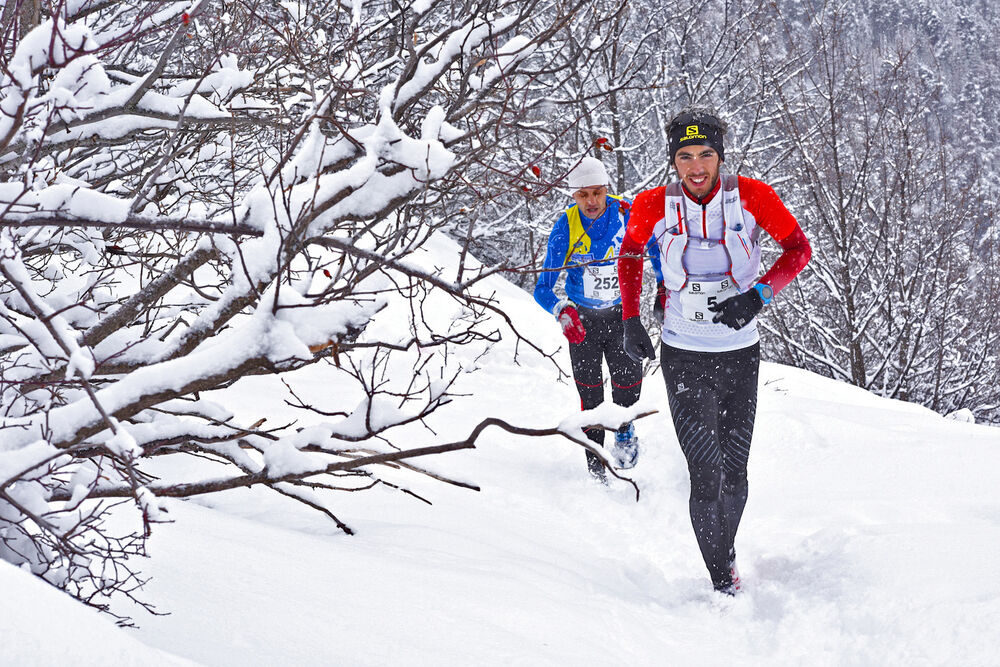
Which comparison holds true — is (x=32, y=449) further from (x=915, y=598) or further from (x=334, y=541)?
(x=915, y=598)

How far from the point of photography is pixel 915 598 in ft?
8.67

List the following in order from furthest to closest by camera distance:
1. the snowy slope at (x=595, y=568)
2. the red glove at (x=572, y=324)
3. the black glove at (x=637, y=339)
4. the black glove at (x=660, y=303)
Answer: the red glove at (x=572, y=324)
the black glove at (x=637, y=339)
the black glove at (x=660, y=303)
the snowy slope at (x=595, y=568)

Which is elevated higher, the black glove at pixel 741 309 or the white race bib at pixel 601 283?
the white race bib at pixel 601 283

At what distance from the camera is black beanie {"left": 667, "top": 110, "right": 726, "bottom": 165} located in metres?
3.07

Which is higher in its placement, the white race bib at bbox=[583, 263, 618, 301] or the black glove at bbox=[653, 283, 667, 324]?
the white race bib at bbox=[583, 263, 618, 301]

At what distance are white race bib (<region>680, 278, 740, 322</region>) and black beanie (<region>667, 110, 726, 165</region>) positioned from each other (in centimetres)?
52

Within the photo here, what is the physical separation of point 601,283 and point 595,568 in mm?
1860

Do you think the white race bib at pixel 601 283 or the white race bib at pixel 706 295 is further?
the white race bib at pixel 601 283

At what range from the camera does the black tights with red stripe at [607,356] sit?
464 centimetres

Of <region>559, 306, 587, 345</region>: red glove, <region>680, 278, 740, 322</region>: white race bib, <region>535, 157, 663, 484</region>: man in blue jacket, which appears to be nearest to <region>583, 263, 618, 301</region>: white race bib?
<region>535, 157, 663, 484</region>: man in blue jacket

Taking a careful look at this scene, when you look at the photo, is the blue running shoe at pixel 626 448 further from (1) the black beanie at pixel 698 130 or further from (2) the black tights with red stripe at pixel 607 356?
(1) the black beanie at pixel 698 130

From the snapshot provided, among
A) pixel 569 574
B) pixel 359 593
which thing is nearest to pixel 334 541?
pixel 359 593

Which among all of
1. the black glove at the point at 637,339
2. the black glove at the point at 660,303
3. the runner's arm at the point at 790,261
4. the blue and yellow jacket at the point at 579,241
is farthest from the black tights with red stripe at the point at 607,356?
the runner's arm at the point at 790,261

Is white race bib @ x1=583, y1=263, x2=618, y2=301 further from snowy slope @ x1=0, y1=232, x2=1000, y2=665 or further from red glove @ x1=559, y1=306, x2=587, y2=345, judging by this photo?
snowy slope @ x1=0, y1=232, x2=1000, y2=665
